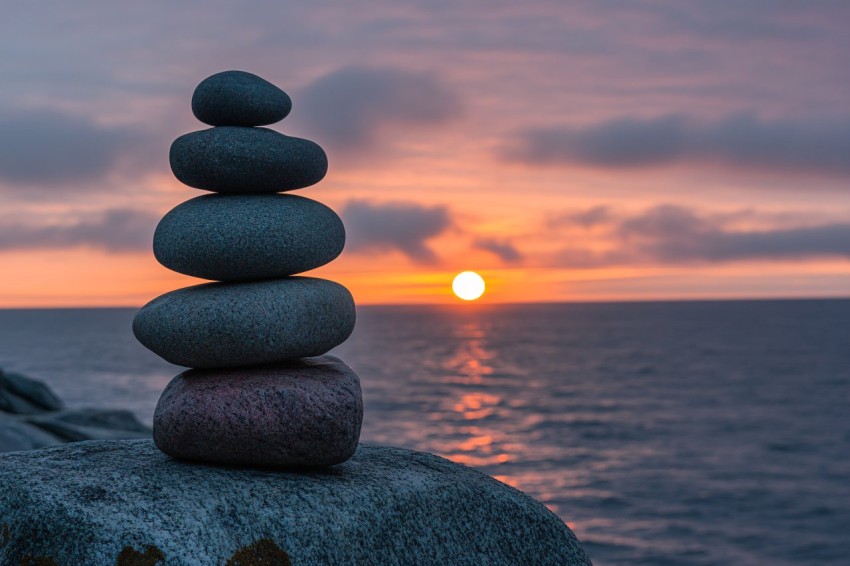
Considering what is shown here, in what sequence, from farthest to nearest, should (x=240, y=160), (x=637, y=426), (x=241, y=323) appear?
(x=637, y=426) → (x=240, y=160) → (x=241, y=323)

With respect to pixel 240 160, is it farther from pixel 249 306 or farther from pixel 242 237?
pixel 249 306

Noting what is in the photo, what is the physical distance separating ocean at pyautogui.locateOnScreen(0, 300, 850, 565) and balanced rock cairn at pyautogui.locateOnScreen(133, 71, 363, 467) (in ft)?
72.0

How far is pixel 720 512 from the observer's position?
33719mm

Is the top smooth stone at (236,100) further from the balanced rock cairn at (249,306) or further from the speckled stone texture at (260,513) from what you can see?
the speckled stone texture at (260,513)

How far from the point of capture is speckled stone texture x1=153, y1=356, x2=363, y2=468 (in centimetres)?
723

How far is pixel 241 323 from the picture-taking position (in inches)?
291

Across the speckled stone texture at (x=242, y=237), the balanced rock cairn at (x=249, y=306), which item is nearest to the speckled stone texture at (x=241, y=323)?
the balanced rock cairn at (x=249, y=306)

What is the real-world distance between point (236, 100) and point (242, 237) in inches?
59.8

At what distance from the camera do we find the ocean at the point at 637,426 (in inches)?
1231

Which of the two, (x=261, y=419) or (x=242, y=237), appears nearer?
(x=261, y=419)

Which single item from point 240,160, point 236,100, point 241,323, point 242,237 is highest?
point 236,100

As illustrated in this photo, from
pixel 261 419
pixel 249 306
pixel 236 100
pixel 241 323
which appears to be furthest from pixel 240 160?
pixel 261 419

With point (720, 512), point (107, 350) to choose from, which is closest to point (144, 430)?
point (720, 512)

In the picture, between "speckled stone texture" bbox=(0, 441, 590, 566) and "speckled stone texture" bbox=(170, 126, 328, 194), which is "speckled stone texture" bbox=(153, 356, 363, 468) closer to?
"speckled stone texture" bbox=(0, 441, 590, 566)
